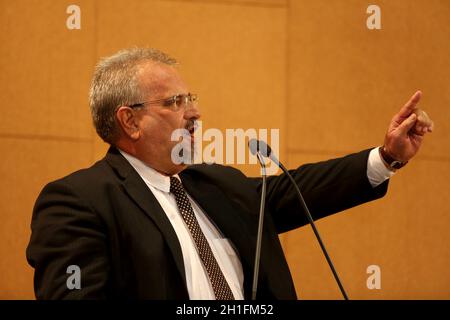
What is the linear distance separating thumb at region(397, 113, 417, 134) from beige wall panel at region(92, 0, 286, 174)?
48.7 inches

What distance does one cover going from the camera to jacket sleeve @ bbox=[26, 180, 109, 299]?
188 centimetres

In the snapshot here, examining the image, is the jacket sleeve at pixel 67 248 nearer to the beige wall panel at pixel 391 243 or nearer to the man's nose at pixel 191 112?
the man's nose at pixel 191 112

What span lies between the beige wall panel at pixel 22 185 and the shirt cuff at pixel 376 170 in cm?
139

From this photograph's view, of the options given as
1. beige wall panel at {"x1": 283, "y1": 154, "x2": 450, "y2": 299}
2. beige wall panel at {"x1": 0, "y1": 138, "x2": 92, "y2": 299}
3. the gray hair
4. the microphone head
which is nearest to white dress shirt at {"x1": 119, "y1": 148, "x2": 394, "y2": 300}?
the gray hair

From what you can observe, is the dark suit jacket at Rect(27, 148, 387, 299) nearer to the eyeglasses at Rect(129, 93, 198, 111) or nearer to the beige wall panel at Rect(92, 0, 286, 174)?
the eyeglasses at Rect(129, 93, 198, 111)

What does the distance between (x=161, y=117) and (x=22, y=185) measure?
102cm

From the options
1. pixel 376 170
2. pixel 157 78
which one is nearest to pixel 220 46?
pixel 157 78

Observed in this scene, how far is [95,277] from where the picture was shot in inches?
74.7

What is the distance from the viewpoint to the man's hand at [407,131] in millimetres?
2135

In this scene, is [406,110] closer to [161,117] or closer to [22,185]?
[161,117]

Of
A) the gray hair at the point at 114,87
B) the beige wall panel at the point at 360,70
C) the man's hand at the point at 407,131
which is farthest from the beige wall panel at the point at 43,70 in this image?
the man's hand at the point at 407,131

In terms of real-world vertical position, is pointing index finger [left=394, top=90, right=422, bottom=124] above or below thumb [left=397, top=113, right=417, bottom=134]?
above

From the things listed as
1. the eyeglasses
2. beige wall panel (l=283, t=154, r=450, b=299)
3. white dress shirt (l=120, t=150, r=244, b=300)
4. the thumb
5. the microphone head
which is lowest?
beige wall panel (l=283, t=154, r=450, b=299)

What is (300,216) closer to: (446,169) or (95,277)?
(95,277)
